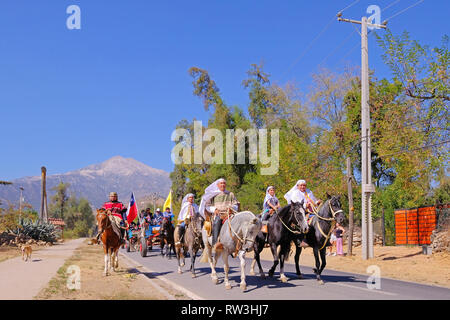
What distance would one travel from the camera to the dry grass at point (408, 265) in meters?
17.2

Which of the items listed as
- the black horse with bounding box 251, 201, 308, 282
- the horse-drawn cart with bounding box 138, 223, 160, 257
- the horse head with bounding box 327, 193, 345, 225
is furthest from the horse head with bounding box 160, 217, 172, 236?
the horse head with bounding box 327, 193, 345, 225

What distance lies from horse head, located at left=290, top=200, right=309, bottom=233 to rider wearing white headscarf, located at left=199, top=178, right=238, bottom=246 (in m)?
1.62

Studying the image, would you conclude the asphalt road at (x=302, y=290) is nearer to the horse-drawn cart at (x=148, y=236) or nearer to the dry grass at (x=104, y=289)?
the dry grass at (x=104, y=289)

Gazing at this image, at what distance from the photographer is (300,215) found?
1355cm

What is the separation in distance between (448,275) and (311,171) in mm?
22367

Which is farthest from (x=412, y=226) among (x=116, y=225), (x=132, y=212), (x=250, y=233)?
(x=250, y=233)

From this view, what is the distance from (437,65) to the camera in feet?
68.3

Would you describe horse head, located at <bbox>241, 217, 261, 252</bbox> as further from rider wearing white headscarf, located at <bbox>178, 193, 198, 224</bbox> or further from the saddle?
the saddle

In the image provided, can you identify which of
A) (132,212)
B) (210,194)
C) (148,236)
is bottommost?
(148,236)

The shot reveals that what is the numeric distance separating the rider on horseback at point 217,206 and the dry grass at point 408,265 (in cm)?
698

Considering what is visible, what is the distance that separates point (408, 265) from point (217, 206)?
1142 cm

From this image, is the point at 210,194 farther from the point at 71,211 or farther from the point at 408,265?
the point at 71,211

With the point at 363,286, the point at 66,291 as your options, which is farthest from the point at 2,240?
the point at 363,286
